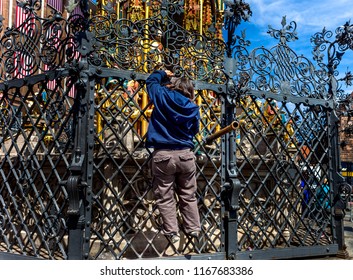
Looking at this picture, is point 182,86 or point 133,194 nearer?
point 182,86

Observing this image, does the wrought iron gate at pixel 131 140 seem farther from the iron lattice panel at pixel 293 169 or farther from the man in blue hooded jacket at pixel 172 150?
the man in blue hooded jacket at pixel 172 150

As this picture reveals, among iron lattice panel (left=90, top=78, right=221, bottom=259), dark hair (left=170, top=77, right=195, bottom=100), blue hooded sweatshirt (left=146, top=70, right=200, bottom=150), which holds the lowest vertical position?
iron lattice panel (left=90, top=78, right=221, bottom=259)

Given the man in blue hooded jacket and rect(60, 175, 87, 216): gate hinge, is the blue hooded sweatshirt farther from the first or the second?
rect(60, 175, 87, 216): gate hinge

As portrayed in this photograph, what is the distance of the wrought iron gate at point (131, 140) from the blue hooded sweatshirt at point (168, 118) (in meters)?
0.59

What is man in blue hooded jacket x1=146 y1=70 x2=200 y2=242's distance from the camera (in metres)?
4.08

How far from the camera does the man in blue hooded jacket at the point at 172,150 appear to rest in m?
4.08

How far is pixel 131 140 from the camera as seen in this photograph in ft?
18.6

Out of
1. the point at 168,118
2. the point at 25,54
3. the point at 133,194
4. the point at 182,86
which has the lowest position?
the point at 133,194

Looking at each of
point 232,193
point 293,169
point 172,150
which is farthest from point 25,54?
point 293,169

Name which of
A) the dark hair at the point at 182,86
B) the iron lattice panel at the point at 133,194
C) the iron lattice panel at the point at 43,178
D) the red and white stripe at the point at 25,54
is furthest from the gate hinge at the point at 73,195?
the red and white stripe at the point at 25,54

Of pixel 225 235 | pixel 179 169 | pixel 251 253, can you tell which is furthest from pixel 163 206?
pixel 251 253

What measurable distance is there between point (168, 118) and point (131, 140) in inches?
63.8

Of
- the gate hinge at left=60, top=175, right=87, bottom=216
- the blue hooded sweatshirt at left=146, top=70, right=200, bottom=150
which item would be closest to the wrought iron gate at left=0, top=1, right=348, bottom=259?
the gate hinge at left=60, top=175, right=87, bottom=216

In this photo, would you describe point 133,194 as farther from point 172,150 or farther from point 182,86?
point 182,86
